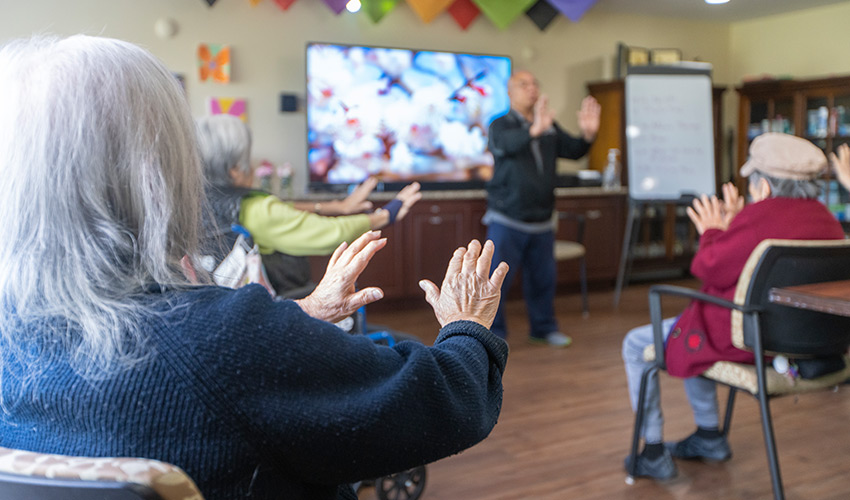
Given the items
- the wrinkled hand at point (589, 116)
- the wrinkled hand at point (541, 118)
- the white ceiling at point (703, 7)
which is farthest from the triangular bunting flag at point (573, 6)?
the wrinkled hand at point (541, 118)

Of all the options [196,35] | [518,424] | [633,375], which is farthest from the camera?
[196,35]

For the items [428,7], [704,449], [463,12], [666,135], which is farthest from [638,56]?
[704,449]

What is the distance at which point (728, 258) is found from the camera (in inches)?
86.1

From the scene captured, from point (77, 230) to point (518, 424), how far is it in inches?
96.2

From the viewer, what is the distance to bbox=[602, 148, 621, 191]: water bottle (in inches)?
237

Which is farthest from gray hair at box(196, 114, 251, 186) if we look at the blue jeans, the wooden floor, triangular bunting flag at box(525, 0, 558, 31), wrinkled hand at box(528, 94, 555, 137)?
triangular bunting flag at box(525, 0, 558, 31)

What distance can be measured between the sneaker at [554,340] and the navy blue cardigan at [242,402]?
3.50 meters

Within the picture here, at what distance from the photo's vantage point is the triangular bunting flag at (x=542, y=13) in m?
5.80

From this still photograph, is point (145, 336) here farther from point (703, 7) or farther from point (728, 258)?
point (703, 7)

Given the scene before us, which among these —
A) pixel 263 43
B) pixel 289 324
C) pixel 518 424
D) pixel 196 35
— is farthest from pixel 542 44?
pixel 289 324

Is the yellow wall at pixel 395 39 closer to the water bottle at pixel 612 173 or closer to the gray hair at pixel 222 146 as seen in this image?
the water bottle at pixel 612 173

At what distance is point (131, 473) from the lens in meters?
0.67

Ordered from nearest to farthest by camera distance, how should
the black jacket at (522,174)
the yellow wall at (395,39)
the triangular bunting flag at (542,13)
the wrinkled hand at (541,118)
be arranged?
the wrinkled hand at (541,118), the black jacket at (522,174), the yellow wall at (395,39), the triangular bunting flag at (542,13)

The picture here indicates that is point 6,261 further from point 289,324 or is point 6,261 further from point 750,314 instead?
point 750,314
